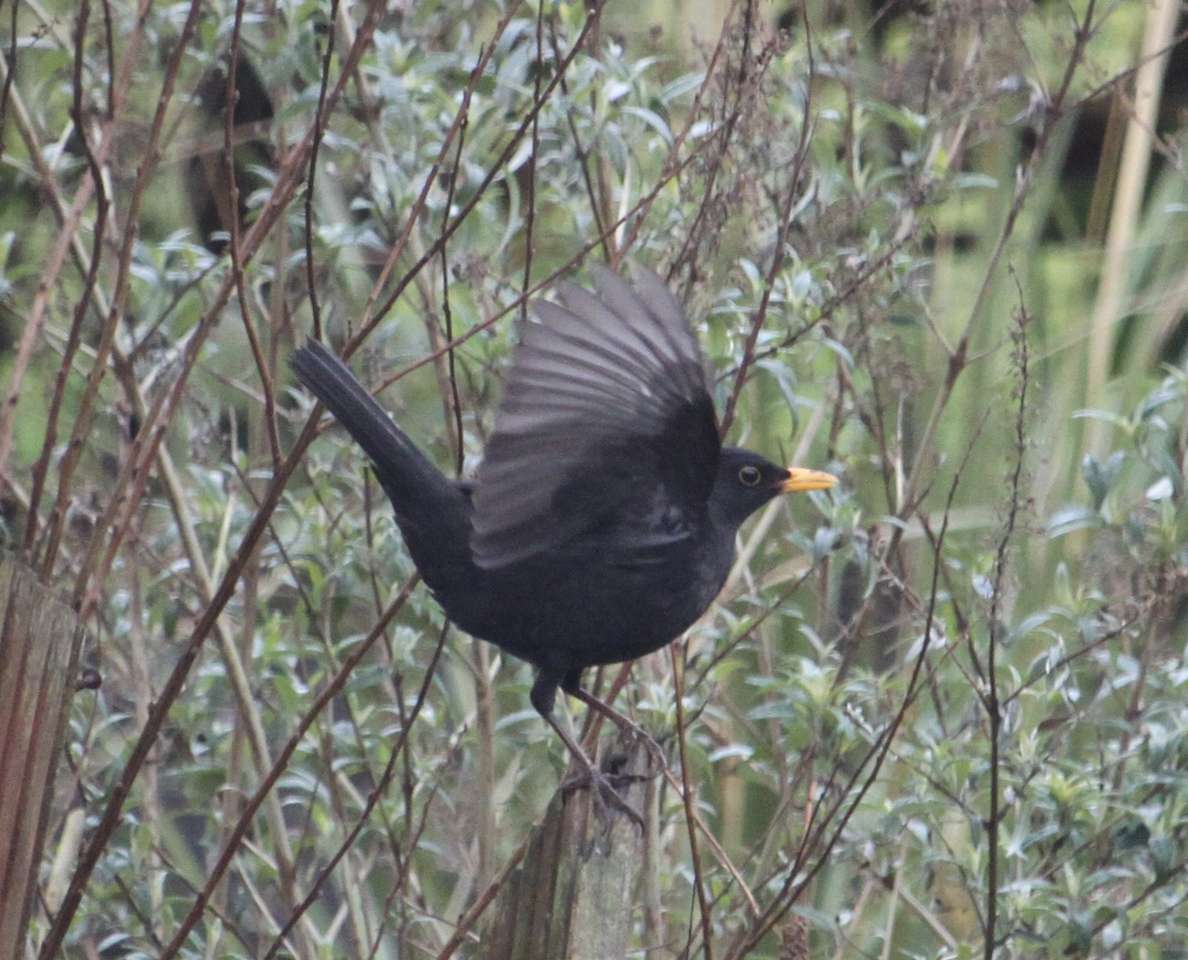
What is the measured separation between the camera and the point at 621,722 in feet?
9.10

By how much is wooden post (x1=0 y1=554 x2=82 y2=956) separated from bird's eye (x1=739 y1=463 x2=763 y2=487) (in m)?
1.75

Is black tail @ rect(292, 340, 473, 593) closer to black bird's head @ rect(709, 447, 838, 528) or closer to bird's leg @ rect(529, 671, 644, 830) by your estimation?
bird's leg @ rect(529, 671, 644, 830)

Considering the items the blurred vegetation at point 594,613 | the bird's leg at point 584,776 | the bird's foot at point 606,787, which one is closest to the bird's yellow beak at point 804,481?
the blurred vegetation at point 594,613

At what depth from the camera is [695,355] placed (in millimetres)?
2693

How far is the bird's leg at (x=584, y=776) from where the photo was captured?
2.15 metres

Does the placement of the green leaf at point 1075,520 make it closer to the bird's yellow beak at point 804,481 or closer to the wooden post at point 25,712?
the bird's yellow beak at point 804,481

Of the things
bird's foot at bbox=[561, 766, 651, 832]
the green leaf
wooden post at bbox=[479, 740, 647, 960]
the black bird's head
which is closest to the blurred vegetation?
the green leaf

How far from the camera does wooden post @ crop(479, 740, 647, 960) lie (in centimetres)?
205

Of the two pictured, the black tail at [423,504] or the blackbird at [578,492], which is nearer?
the blackbird at [578,492]

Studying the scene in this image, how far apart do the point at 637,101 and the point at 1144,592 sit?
5.01 feet

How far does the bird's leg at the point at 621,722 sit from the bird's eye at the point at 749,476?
0.54 meters

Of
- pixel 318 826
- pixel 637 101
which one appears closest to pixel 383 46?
pixel 637 101

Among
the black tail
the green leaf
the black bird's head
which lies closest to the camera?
the black tail

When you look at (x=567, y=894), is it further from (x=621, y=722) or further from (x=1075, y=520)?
(x=1075, y=520)
